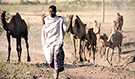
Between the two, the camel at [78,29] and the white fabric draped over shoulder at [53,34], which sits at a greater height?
the white fabric draped over shoulder at [53,34]

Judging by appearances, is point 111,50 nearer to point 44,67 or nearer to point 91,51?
point 91,51

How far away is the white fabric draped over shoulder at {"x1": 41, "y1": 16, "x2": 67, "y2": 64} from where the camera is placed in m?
10.3

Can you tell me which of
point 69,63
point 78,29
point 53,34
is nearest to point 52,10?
point 53,34

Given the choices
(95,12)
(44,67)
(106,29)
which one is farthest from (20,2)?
(44,67)

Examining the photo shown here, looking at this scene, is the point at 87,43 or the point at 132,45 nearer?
the point at 87,43

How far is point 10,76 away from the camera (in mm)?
11969

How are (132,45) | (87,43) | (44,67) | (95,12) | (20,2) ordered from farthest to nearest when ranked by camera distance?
(20,2), (95,12), (132,45), (87,43), (44,67)

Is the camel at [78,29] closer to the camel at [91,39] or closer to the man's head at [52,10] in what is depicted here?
the camel at [91,39]

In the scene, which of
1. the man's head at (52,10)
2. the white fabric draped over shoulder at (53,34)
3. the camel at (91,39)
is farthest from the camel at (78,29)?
the man's head at (52,10)

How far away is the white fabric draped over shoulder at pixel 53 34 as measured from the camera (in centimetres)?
1034

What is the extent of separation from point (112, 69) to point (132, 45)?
26.1ft

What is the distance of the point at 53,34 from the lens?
10406 millimetres

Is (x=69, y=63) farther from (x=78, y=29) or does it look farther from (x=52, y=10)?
(x=52, y=10)

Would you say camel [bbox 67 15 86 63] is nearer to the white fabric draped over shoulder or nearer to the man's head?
the white fabric draped over shoulder
